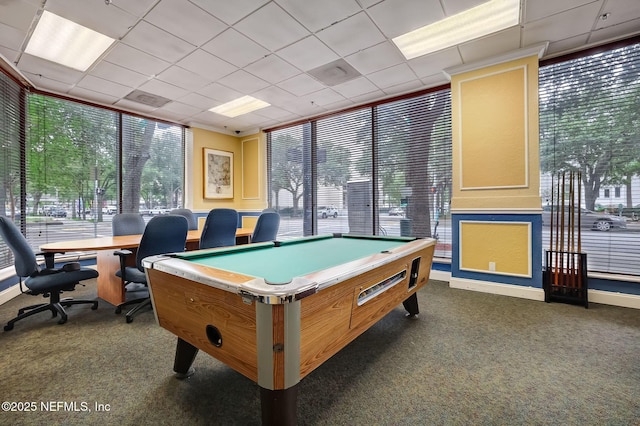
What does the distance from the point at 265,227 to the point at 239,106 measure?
248cm

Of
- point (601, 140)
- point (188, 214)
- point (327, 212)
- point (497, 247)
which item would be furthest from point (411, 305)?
point (188, 214)

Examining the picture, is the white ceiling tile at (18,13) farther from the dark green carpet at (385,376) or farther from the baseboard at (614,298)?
the baseboard at (614,298)

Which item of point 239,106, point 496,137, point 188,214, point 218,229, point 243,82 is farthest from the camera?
point 239,106

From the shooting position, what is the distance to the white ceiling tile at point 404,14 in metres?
2.51

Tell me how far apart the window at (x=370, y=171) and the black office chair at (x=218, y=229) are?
225 centimetres

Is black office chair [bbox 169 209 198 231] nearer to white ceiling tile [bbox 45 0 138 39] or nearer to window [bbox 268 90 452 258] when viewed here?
window [bbox 268 90 452 258]

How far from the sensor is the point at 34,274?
2600 millimetres

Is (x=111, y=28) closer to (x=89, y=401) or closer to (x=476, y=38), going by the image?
(x=89, y=401)

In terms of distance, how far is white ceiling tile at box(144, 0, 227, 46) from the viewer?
8.20ft

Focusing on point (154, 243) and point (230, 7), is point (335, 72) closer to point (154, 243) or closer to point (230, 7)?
point (230, 7)

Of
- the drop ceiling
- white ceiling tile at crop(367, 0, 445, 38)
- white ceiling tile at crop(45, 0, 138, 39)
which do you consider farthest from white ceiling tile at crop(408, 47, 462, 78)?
white ceiling tile at crop(45, 0, 138, 39)

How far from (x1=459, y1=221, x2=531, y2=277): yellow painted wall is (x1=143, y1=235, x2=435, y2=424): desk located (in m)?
2.26

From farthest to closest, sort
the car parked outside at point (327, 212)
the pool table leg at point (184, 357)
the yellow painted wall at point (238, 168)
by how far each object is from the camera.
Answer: the yellow painted wall at point (238, 168)
the car parked outside at point (327, 212)
the pool table leg at point (184, 357)

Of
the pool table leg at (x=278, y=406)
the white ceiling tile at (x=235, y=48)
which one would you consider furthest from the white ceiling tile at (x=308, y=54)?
the pool table leg at (x=278, y=406)
